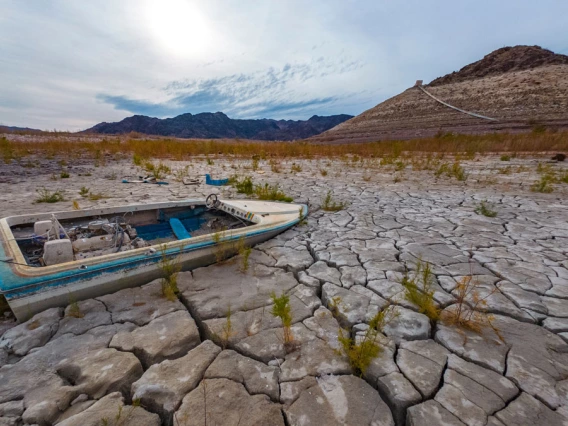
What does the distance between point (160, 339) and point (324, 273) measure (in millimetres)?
1460

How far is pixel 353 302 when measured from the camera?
2053 millimetres

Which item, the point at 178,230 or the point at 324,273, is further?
the point at 178,230

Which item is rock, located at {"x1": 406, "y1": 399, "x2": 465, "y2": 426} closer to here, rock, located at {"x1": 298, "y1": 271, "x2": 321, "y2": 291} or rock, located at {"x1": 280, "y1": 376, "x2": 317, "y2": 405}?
rock, located at {"x1": 280, "y1": 376, "x2": 317, "y2": 405}

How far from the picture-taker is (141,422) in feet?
3.89

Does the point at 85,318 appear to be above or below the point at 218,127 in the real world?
below

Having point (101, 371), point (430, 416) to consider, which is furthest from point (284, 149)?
point (430, 416)

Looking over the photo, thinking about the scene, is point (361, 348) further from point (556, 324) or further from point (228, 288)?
point (556, 324)

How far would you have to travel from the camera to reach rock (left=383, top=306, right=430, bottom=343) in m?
1.70

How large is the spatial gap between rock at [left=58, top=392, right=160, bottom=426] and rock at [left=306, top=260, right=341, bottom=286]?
5.13ft

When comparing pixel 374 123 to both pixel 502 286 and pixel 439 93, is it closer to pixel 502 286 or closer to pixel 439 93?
pixel 439 93

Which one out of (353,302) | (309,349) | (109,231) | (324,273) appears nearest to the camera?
(309,349)

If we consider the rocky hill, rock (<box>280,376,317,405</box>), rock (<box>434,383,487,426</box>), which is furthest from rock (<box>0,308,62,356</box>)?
the rocky hill

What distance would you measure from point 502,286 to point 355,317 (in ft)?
4.61

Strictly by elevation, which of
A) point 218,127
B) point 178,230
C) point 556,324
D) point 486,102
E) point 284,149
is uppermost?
point 218,127
